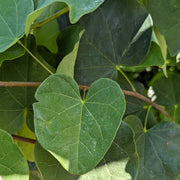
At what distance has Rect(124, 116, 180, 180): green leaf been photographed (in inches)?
22.0

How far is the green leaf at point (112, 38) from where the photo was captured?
0.54 meters

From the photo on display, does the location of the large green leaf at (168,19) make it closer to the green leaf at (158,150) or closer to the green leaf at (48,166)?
the green leaf at (158,150)

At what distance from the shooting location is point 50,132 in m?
0.40

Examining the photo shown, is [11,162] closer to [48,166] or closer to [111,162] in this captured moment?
[48,166]

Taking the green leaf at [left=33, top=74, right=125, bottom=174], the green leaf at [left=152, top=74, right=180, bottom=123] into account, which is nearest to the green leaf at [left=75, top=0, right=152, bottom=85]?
the green leaf at [left=33, top=74, right=125, bottom=174]

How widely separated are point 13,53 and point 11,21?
2.1 inches

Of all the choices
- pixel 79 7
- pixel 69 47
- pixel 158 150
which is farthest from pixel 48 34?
pixel 158 150

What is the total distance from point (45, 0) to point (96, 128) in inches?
8.2

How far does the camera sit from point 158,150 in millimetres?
573

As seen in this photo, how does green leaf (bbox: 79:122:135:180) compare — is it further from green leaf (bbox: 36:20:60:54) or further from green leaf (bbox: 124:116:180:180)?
green leaf (bbox: 36:20:60:54)

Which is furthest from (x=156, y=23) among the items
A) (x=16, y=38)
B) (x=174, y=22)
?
(x=16, y=38)

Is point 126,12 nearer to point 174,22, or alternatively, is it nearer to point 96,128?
point 174,22

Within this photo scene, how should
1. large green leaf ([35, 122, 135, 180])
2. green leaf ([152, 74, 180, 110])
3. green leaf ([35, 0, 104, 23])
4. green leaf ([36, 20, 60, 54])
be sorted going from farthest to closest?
green leaf ([152, 74, 180, 110]) < green leaf ([36, 20, 60, 54]) < large green leaf ([35, 122, 135, 180]) < green leaf ([35, 0, 104, 23])

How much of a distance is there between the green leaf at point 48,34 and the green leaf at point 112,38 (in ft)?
0.22
